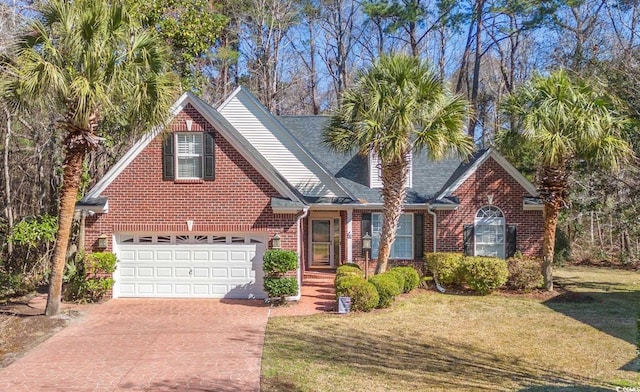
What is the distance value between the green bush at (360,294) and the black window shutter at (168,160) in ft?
18.7

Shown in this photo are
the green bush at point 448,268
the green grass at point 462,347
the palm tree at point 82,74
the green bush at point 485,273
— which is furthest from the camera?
the green bush at point 448,268

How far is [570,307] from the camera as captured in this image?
14.0 metres

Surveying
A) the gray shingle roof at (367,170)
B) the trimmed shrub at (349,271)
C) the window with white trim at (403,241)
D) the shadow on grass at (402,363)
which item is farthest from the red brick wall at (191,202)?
the window with white trim at (403,241)

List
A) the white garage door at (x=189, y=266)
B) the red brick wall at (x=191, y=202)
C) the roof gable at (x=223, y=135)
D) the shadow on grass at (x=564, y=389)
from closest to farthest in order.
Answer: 1. the shadow on grass at (x=564, y=389)
2. the roof gable at (x=223, y=135)
3. the red brick wall at (x=191, y=202)
4. the white garage door at (x=189, y=266)

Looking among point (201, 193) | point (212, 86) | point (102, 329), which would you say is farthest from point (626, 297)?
point (212, 86)

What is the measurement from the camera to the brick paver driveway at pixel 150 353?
784 centimetres

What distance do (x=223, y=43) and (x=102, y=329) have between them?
23660 millimetres

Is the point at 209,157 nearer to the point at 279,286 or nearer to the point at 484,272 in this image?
the point at 279,286

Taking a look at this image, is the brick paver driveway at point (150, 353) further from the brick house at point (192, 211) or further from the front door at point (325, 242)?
the front door at point (325, 242)

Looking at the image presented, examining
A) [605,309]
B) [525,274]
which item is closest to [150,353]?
[525,274]

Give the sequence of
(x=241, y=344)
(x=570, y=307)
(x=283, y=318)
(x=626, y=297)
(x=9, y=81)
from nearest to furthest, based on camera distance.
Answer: (x=241, y=344) → (x=9, y=81) → (x=283, y=318) → (x=570, y=307) → (x=626, y=297)

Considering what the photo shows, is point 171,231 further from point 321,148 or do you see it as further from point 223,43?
point 223,43

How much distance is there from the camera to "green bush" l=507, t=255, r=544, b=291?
1556 cm

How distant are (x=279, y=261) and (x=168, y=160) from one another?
169 inches
